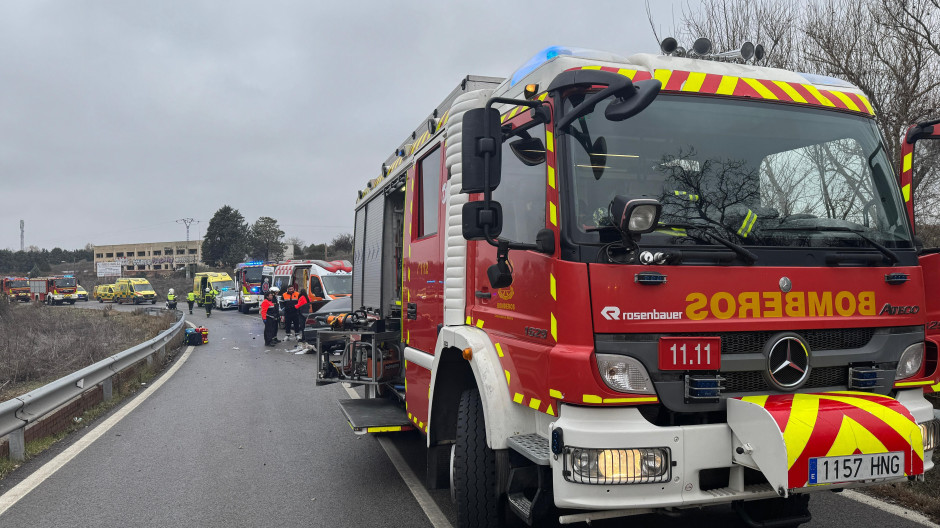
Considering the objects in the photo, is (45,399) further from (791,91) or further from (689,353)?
(791,91)

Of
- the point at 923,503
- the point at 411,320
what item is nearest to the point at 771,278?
the point at 923,503

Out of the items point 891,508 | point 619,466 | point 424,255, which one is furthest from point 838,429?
point 424,255

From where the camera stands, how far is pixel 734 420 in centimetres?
→ 316

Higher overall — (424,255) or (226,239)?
(226,239)

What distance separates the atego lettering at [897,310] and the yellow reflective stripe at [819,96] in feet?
3.81

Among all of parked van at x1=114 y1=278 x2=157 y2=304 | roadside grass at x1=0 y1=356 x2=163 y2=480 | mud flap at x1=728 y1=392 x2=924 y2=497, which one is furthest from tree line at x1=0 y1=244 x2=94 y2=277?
mud flap at x1=728 y1=392 x2=924 y2=497

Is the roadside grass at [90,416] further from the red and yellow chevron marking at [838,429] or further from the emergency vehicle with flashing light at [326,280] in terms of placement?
the emergency vehicle with flashing light at [326,280]

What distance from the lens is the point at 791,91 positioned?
3867mm

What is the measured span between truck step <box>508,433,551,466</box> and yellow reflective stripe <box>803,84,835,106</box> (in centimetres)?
242

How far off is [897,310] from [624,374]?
159 centimetres

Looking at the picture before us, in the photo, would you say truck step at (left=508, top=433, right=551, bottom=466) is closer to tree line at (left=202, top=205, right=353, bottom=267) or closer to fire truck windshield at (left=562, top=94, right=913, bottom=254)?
fire truck windshield at (left=562, top=94, right=913, bottom=254)

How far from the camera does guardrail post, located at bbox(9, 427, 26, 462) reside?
21.2ft

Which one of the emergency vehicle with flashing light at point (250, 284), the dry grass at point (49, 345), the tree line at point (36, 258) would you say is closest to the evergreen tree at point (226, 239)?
the tree line at point (36, 258)

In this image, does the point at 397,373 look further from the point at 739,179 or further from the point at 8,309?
the point at 8,309
